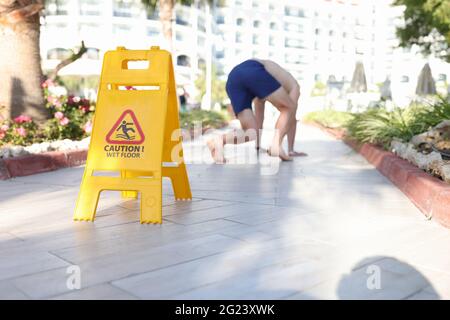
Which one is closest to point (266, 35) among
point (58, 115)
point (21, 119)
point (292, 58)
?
point (292, 58)

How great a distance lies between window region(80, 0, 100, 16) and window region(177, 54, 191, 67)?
13277mm

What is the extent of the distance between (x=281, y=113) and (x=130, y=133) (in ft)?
9.33

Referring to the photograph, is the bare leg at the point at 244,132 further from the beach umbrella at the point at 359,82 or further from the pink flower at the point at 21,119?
the beach umbrella at the point at 359,82

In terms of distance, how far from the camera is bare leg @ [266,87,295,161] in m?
5.26

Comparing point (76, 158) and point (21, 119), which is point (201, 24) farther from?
point (76, 158)

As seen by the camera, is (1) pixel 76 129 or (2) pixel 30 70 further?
(1) pixel 76 129

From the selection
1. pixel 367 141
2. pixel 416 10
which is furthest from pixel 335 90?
pixel 367 141

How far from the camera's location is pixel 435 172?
3490mm

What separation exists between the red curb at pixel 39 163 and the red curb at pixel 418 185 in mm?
3618

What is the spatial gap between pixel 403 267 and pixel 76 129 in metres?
5.46

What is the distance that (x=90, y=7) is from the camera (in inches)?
2333

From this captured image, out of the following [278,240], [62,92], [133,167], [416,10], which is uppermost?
[416,10]

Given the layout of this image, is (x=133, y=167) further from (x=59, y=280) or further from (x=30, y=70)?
(x=30, y=70)

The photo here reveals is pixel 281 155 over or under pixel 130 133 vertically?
under
